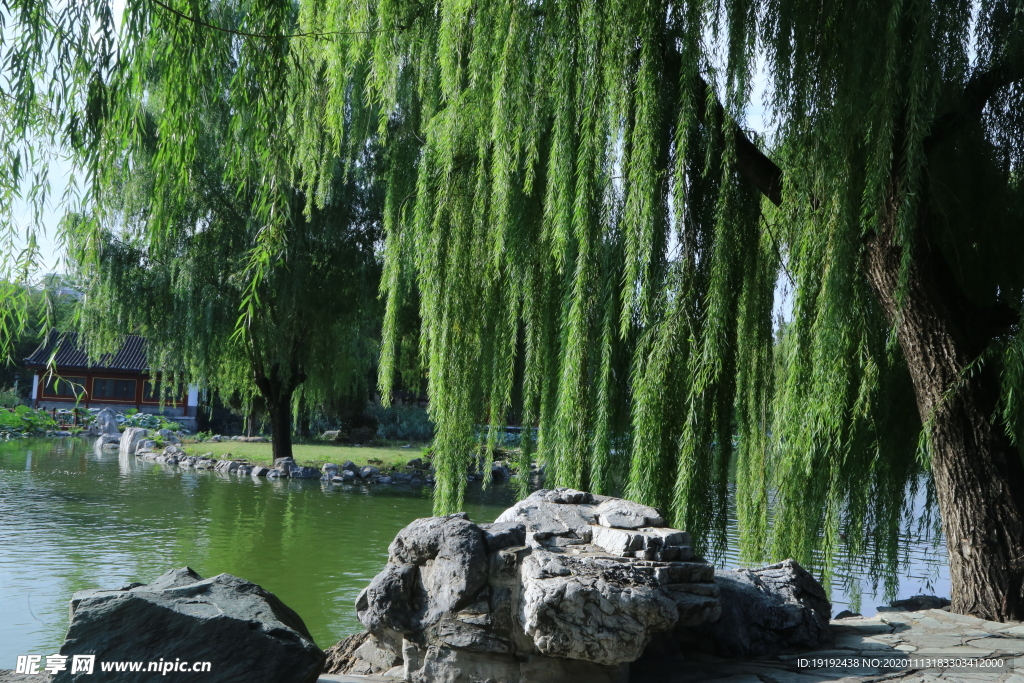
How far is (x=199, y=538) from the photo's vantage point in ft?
27.8

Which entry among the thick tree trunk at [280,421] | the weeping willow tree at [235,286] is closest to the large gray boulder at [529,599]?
the weeping willow tree at [235,286]

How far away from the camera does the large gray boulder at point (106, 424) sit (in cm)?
2299

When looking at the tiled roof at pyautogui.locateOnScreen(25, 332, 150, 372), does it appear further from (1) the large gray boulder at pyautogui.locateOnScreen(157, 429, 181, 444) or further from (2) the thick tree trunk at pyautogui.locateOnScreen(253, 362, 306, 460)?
(2) the thick tree trunk at pyautogui.locateOnScreen(253, 362, 306, 460)

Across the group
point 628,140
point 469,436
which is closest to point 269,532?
point 469,436

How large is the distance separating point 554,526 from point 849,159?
1899 mm

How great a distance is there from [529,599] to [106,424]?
23.6m

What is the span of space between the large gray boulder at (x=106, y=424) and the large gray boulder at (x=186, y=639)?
22021 millimetres

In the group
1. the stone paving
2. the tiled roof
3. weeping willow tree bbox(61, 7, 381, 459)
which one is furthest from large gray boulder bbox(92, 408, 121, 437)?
the stone paving

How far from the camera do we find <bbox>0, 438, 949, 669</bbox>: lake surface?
5.67 meters

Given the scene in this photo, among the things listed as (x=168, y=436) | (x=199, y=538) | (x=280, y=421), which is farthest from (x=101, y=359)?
(x=199, y=538)

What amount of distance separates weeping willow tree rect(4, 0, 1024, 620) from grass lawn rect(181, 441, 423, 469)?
12.4m

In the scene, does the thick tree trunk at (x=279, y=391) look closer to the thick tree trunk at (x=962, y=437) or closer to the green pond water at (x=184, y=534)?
the green pond water at (x=184, y=534)

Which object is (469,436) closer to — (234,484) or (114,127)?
(114,127)

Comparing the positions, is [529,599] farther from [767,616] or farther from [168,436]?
[168,436]
